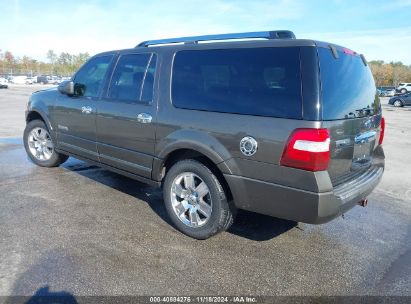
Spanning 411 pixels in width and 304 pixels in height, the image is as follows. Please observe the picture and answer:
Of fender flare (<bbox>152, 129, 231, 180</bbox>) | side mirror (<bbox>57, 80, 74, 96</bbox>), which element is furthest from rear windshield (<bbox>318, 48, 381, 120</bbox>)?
side mirror (<bbox>57, 80, 74, 96</bbox>)

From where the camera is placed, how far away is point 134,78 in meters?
4.30

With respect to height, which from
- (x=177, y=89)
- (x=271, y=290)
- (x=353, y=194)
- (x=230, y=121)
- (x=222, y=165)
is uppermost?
(x=177, y=89)

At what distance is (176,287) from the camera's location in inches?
113

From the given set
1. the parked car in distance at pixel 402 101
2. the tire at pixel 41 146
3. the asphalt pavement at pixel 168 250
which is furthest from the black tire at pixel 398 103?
the tire at pixel 41 146

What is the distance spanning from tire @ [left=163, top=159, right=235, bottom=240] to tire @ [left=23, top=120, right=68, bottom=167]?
290 centimetres

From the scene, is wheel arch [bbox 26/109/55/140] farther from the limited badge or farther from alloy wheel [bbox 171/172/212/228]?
the limited badge

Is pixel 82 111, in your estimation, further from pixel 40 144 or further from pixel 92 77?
pixel 40 144

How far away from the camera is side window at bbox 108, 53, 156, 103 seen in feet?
13.4

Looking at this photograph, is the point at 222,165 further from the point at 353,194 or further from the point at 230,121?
the point at 353,194

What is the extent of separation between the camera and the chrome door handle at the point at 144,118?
398 centimetres

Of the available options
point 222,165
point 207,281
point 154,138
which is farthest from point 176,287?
point 154,138

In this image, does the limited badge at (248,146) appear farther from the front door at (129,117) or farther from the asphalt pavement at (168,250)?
the front door at (129,117)

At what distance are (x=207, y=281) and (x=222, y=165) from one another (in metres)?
1.02

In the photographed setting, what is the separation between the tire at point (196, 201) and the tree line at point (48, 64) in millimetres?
84805
